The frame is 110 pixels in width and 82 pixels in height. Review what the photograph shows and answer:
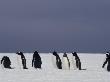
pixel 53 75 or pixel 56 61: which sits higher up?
pixel 56 61

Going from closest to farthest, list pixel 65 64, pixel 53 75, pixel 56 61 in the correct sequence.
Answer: pixel 53 75, pixel 65 64, pixel 56 61

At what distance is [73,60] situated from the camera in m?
23.6

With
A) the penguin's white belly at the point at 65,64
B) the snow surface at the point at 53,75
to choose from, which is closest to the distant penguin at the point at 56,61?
the penguin's white belly at the point at 65,64

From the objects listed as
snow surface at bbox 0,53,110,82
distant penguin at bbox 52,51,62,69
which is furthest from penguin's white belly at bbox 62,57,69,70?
snow surface at bbox 0,53,110,82

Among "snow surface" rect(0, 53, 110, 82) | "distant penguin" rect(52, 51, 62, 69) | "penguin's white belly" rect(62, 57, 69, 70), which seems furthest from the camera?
"distant penguin" rect(52, 51, 62, 69)

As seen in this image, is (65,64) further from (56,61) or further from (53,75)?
(53,75)

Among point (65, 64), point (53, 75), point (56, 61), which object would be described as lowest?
point (53, 75)

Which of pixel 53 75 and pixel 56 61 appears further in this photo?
pixel 56 61

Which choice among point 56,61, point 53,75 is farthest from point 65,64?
point 53,75

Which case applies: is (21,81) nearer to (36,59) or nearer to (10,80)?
(10,80)

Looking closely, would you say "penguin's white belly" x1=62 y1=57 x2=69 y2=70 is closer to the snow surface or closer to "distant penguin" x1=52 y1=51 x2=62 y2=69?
"distant penguin" x1=52 y1=51 x2=62 y2=69

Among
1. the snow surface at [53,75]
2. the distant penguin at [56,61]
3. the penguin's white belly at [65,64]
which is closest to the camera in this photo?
the snow surface at [53,75]

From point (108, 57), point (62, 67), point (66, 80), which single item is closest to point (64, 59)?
point (62, 67)

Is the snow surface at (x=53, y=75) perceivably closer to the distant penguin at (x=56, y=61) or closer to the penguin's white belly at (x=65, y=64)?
the penguin's white belly at (x=65, y=64)
